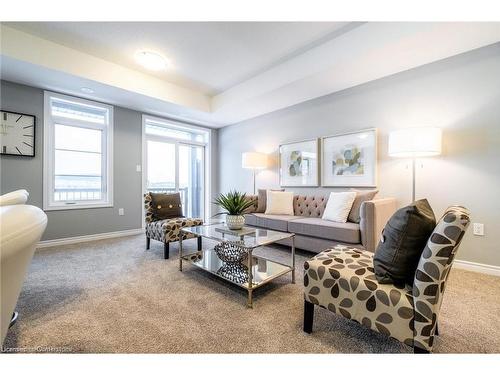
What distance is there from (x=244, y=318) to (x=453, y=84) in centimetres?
314

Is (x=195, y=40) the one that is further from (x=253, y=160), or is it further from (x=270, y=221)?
(x=270, y=221)

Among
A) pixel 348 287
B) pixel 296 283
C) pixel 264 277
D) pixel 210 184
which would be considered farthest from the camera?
pixel 210 184

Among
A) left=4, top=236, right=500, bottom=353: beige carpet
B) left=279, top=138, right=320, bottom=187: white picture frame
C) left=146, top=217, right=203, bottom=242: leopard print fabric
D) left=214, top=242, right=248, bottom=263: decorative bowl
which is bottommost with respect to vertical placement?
left=4, top=236, right=500, bottom=353: beige carpet

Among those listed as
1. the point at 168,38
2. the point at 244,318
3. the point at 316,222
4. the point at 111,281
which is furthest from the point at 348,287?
the point at 168,38

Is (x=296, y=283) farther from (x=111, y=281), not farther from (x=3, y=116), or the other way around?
(x=3, y=116)

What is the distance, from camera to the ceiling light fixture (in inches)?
109

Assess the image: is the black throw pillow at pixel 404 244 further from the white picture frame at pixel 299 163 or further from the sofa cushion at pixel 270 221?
the white picture frame at pixel 299 163

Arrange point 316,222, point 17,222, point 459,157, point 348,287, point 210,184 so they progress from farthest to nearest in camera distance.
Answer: point 210,184 < point 316,222 < point 459,157 < point 348,287 < point 17,222

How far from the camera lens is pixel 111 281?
6.94 feet

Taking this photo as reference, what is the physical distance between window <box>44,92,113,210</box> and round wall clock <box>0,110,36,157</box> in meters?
0.16

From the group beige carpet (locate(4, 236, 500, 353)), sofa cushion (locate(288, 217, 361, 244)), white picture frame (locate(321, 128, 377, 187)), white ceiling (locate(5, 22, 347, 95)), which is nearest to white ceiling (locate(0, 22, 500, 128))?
white ceiling (locate(5, 22, 347, 95))

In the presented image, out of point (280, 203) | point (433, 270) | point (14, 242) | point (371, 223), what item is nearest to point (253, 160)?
point (280, 203)

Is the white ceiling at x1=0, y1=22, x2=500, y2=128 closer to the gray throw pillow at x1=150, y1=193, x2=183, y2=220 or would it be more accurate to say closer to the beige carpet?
the gray throw pillow at x1=150, y1=193, x2=183, y2=220

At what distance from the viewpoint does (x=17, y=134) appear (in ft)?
9.94
